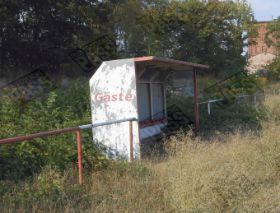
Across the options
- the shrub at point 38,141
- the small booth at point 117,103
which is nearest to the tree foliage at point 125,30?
the shrub at point 38,141

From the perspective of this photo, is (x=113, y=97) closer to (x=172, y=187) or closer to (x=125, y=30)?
(x=172, y=187)

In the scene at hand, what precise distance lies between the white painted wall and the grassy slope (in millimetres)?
1404

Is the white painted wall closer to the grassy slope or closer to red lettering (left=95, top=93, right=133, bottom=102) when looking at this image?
red lettering (left=95, top=93, right=133, bottom=102)

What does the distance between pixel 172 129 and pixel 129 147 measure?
4238 millimetres

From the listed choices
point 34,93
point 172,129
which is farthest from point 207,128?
point 34,93

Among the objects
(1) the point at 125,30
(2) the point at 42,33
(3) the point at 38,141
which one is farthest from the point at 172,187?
(1) the point at 125,30

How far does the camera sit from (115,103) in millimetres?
9383

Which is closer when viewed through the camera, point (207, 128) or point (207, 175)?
point (207, 175)

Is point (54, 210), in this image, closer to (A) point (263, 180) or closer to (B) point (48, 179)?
(B) point (48, 179)

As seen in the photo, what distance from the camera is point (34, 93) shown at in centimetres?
1309

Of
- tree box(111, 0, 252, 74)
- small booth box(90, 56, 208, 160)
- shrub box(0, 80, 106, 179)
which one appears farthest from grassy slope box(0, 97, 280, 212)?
tree box(111, 0, 252, 74)

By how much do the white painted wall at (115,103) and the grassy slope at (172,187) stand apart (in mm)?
1404

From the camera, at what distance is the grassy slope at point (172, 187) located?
566 cm

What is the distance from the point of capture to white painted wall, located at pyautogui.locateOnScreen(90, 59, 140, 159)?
9.03 meters
